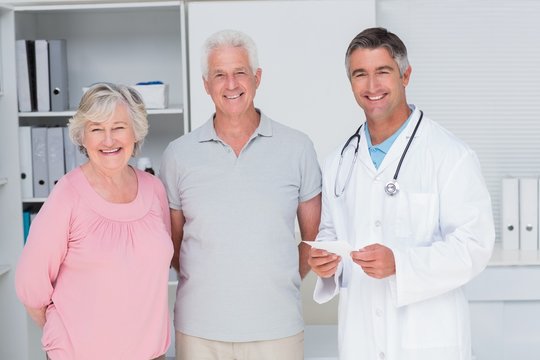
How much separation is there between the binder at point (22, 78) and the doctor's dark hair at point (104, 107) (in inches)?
55.0

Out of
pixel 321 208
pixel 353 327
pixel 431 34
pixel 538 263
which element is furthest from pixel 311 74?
pixel 353 327

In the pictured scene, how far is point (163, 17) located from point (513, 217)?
193 cm

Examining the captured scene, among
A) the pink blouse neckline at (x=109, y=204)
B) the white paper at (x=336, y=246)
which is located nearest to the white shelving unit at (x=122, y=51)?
the pink blouse neckline at (x=109, y=204)

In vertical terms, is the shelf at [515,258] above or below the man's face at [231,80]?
below

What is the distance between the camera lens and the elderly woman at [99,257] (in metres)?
1.97

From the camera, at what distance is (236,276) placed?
2.15 meters

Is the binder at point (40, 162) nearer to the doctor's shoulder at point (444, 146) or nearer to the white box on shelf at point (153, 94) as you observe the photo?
the white box on shelf at point (153, 94)

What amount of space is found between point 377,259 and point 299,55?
1.57 metres

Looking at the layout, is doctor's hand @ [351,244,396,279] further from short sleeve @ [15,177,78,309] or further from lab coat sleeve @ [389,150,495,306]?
short sleeve @ [15,177,78,309]

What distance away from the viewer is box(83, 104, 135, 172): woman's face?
2.02 meters

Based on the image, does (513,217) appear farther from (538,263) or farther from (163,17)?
(163,17)

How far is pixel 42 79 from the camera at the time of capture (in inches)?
133

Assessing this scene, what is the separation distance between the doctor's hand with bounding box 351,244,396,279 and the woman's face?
26.6 inches

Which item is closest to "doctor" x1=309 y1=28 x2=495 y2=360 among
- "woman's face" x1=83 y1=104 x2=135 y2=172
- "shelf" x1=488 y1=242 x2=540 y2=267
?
"woman's face" x1=83 y1=104 x2=135 y2=172
